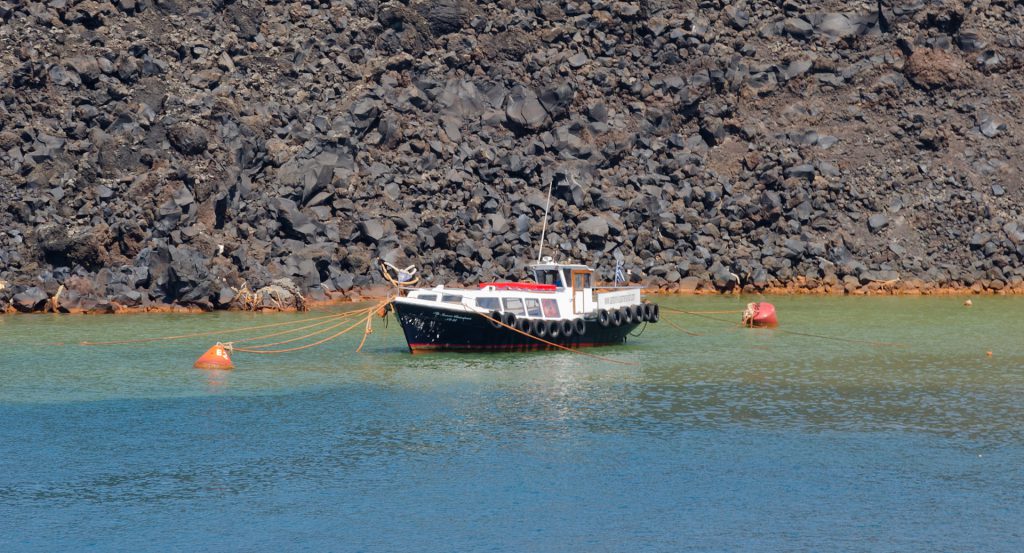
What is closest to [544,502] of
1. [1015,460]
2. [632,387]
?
[1015,460]

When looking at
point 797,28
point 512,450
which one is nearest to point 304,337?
point 512,450

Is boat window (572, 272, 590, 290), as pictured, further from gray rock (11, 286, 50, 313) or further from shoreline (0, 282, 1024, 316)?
gray rock (11, 286, 50, 313)

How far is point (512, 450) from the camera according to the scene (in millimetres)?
27719

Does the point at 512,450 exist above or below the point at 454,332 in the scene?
below

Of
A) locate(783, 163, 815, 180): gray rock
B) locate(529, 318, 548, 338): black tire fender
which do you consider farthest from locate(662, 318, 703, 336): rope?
locate(783, 163, 815, 180): gray rock

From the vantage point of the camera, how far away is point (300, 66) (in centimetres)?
8175

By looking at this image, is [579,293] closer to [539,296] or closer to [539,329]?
[539,296]

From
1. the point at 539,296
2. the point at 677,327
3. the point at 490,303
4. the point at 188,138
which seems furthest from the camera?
the point at 188,138

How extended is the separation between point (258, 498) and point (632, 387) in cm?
1554

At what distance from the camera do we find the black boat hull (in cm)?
4178

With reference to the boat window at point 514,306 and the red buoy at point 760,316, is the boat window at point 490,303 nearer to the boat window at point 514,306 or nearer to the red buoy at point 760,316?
the boat window at point 514,306

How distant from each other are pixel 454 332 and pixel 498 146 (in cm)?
3630

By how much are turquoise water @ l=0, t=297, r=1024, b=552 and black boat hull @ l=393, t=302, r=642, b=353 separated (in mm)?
514

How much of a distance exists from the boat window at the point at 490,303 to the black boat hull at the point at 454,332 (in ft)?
2.63
